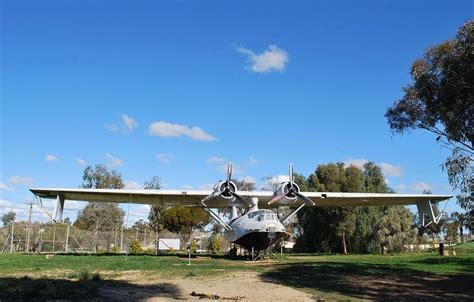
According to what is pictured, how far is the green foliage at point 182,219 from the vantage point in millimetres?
57656

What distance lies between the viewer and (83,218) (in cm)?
6444

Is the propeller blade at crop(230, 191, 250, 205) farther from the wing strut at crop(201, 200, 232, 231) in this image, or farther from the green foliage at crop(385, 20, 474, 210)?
the green foliage at crop(385, 20, 474, 210)

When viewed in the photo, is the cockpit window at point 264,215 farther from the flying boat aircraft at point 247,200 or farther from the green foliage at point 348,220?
the green foliage at point 348,220

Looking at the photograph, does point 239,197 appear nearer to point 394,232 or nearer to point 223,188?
point 223,188

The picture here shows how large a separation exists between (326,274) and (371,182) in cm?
3744

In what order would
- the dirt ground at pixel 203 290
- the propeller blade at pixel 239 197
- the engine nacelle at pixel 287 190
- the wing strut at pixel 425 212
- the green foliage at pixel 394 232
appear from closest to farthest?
the dirt ground at pixel 203 290, the engine nacelle at pixel 287 190, the propeller blade at pixel 239 197, the wing strut at pixel 425 212, the green foliage at pixel 394 232

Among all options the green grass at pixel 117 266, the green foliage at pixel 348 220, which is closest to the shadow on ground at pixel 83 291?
the green grass at pixel 117 266

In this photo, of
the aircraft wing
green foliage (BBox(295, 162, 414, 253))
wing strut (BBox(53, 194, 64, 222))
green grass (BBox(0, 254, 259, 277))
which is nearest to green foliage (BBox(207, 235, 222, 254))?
green foliage (BBox(295, 162, 414, 253))

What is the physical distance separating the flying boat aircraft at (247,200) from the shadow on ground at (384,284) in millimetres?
8766

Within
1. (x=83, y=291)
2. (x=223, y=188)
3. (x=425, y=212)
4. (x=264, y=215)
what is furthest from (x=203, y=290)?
(x=425, y=212)

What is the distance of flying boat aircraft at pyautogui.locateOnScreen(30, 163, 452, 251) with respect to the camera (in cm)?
2712

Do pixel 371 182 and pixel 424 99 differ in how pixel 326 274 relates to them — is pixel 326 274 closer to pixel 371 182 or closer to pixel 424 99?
pixel 424 99

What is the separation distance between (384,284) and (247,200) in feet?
59.0

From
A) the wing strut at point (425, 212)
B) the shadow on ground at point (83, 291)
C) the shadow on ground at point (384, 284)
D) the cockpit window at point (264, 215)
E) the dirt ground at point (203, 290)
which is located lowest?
the shadow on ground at point (384, 284)
